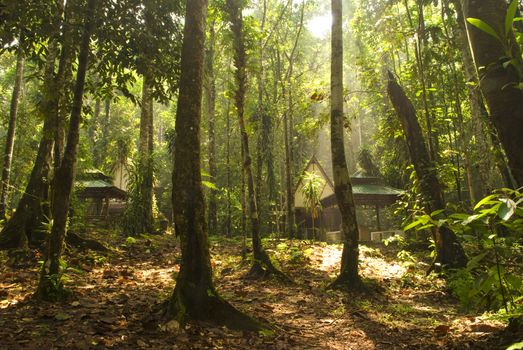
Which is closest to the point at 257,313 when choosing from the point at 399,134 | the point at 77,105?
the point at 77,105

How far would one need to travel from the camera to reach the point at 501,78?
2535 millimetres

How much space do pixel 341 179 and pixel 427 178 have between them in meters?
2.54

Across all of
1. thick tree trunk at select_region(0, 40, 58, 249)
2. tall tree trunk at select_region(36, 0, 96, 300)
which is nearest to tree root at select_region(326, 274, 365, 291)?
tall tree trunk at select_region(36, 0, 96, 300)

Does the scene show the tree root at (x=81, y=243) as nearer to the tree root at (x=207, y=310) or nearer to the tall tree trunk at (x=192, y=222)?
the tree root at (x=207, y=310)

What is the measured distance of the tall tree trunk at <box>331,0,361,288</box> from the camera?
27.8 ft

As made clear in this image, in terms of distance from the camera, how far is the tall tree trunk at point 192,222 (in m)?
4.90

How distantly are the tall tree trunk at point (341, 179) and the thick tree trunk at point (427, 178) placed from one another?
2.28 metres

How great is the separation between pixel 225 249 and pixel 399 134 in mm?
7498

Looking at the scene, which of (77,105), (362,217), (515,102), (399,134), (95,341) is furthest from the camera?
(362,217)

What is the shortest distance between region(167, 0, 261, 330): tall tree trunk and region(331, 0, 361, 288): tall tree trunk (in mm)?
3981

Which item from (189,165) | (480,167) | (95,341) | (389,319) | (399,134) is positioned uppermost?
(399,134)

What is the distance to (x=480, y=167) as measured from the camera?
36.2ft

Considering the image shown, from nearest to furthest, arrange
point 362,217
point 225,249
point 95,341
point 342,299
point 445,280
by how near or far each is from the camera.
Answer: point 95,341 < point 342,299 < point 445,280 < point 225,249 < point 362,217

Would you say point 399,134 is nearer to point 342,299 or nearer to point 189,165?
point 342,299
